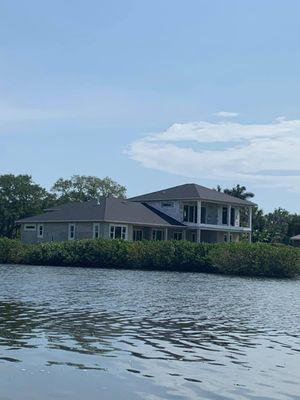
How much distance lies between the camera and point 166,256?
55.6 metres

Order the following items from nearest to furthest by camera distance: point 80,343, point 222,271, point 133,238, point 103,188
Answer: point 80,343 → point 222,271 → point 133,238 → point 103,188

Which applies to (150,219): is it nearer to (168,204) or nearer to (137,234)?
(137,234)

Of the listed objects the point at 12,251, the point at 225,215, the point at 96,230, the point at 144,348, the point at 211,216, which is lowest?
the point at 144,348

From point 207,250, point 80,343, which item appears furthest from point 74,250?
point 80,343

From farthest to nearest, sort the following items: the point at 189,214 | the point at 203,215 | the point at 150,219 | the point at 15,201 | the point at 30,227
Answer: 1. the point at 15,201
2. the point at 203,215
3. the point at 189,214
4. the point at 30,227
5. the point at 150,219

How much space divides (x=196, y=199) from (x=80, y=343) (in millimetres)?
52967

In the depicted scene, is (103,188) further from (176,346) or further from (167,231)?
(176,346)

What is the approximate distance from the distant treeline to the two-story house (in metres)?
16.3

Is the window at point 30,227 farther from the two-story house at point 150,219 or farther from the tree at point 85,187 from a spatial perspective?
the tree at point 85,187

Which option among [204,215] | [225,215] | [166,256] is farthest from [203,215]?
[166,256]

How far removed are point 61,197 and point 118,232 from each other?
37533 millimetres

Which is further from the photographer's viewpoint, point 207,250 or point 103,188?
point 103,188

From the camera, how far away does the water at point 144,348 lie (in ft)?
36.8

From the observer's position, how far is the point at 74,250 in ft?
187
